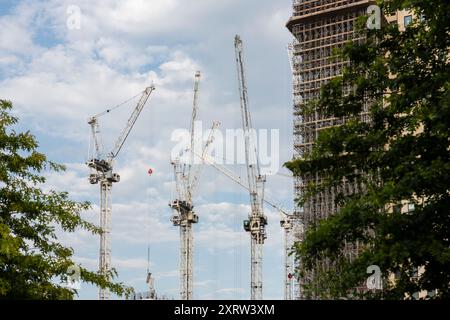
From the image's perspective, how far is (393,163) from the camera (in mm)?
28688

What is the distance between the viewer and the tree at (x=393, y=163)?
26891 mm

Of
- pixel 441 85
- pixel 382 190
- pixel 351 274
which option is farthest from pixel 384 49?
pixel 351 274

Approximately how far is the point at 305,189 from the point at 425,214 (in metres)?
7.37

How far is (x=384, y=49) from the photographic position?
32.6m

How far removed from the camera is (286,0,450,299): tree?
26.9 metres

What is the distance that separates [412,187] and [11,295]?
14.7 m

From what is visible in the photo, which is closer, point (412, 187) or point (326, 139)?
point (412, 187)
